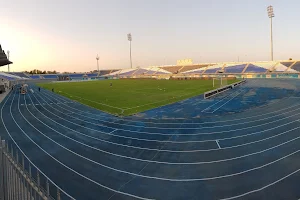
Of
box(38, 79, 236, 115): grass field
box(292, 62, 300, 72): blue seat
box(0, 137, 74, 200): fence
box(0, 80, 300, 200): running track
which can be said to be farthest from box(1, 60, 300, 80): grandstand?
box(0, 137, 74, 200): fence

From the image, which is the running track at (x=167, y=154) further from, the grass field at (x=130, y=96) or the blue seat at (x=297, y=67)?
the blue seat at (x=297, y=67)

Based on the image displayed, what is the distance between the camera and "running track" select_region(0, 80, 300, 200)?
8695 mm

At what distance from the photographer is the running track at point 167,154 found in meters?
8.70

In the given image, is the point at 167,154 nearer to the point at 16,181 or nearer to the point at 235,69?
the point at 16,181

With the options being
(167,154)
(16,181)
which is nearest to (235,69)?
(167,154)

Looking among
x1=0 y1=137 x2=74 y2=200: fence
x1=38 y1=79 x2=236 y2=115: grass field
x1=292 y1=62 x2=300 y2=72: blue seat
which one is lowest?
x1=38 y1=79 x2=236 y2=115: grass field

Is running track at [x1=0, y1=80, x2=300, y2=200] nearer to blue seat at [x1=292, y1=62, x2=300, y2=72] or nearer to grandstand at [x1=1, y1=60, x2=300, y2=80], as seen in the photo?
grandstand at [x1=1, y1=60, x2=300, y2=80]

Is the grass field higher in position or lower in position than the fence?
lower

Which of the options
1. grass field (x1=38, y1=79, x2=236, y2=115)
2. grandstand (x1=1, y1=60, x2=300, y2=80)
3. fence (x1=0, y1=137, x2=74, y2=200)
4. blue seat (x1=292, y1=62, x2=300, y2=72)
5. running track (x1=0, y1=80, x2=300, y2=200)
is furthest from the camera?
grandstand (x1=1, y1=60, x2=300, y2=80)

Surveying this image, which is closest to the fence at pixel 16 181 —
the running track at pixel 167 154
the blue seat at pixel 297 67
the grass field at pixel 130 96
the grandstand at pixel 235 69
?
the running track at pixel 167 154

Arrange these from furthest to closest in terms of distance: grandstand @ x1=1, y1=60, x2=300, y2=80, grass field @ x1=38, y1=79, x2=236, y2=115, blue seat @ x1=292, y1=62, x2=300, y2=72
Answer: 1. grandstand @ x1=1, y1=60, x2=300, y2=80
2. blue seat @ x1=292, y1=62, x2=300, y2=72
3. grass field @ x1=38, y1=79, x2=236, y2=115

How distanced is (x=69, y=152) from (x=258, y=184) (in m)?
9.69

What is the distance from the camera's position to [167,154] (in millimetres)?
12039

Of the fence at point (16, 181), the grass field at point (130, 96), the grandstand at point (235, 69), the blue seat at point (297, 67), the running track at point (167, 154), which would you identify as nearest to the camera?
the fence at point (16, 181)
